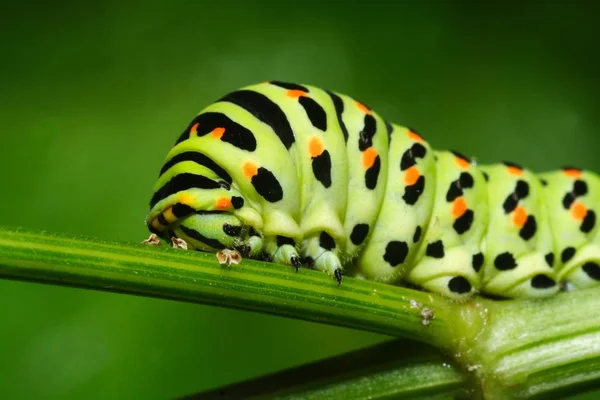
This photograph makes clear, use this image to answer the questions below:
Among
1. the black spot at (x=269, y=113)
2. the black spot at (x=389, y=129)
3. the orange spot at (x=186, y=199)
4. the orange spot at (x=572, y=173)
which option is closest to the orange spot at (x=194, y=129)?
the black spot at (x=269, y=113)

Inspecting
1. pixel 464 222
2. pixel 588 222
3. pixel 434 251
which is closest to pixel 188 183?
pixel 434 251

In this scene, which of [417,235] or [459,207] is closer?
[417,235]

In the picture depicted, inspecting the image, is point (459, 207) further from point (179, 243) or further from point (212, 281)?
point (212, 281)

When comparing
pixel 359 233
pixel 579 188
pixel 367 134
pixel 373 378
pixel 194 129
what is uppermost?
pixel 579 188

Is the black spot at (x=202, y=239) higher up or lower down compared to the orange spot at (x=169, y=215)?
lower down

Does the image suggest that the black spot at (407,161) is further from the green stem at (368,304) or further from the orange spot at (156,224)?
the orange spot at (156,224)

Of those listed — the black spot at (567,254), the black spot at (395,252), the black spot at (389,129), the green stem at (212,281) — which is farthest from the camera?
the black spot at (567,254)
